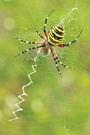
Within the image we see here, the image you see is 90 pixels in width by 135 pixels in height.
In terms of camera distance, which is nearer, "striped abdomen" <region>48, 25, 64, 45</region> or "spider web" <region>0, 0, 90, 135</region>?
"striped abdomen" <region>48, 25, 64, 45</region>

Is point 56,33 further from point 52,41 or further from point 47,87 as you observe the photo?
point 47,87

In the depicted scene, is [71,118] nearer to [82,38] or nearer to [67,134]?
[67,134]

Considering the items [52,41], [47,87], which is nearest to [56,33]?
[52,41]

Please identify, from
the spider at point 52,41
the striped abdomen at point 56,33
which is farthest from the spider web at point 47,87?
the striped abdomen at point 56,33

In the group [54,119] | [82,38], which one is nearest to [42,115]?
[54,119]

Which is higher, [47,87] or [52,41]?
[47,87]

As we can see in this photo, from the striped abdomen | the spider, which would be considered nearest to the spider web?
the spider

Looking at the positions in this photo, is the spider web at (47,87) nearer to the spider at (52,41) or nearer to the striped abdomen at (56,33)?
the spider at (52,41)

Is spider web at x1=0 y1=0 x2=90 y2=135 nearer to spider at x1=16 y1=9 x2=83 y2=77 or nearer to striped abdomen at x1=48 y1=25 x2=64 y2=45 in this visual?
spider at x1=16 y1=9 x2=83 y2=77
